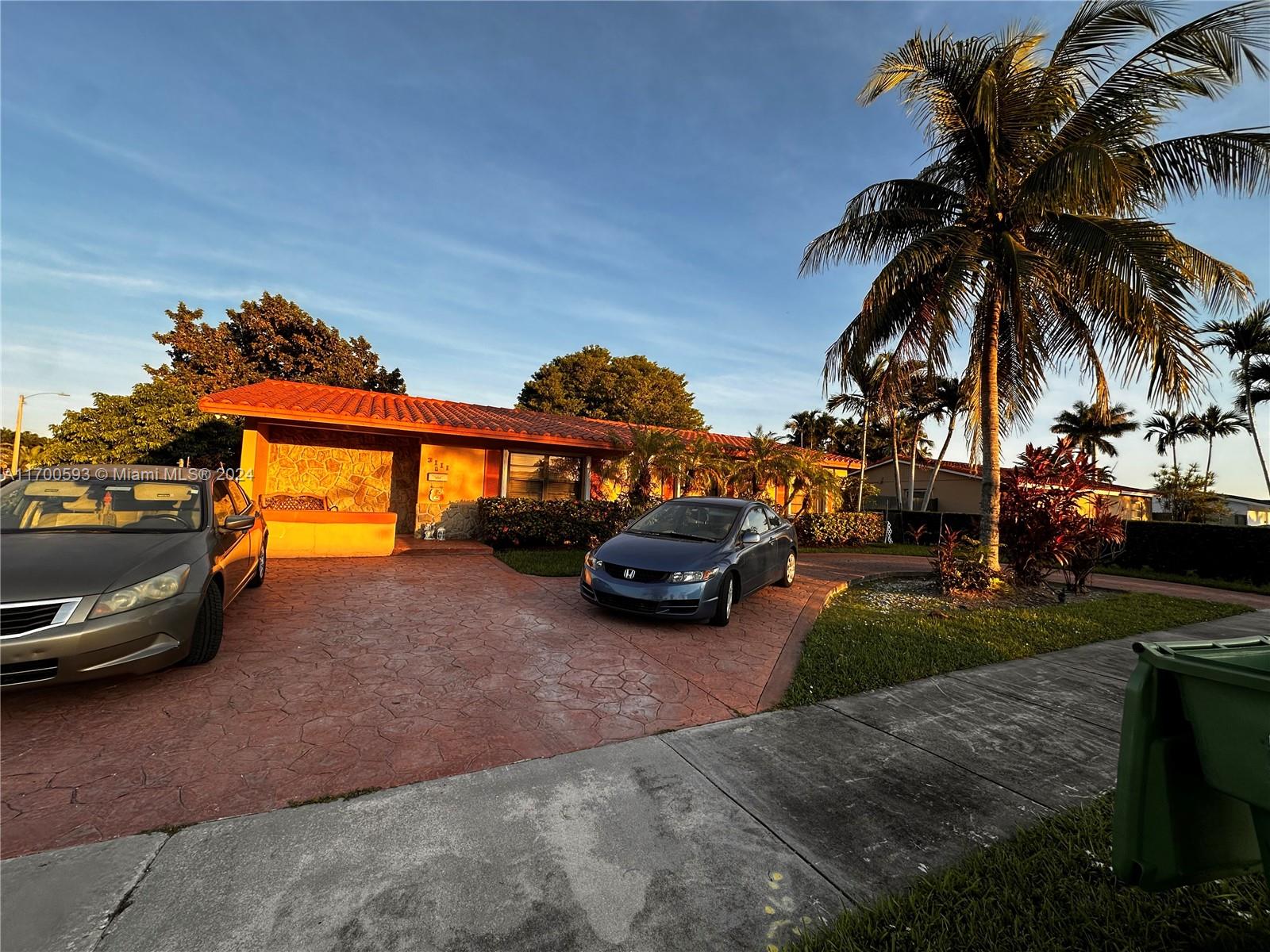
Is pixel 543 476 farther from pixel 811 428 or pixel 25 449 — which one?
pixel 25 449

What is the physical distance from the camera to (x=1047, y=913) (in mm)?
1986

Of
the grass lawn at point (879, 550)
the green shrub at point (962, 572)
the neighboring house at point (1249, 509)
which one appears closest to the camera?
the green shrub at point (962, 572)

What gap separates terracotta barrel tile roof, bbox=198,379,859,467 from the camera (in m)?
9.84

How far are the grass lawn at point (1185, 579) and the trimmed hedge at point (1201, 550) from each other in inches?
11.8

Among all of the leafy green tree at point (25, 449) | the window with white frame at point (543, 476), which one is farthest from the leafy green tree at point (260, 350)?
the window with white frame at point (543, 476)

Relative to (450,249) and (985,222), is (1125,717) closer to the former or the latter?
(985,222)

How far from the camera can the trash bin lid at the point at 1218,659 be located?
4.74 feet

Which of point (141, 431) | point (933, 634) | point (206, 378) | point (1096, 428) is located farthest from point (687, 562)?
point (1096, 428)

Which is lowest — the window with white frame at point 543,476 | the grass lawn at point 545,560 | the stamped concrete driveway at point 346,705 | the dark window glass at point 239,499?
the stamped concrete driveway at point 346,705

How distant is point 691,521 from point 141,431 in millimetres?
21104

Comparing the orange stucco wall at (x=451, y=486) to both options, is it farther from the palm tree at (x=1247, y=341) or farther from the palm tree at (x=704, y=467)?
the palm tree at (x=1247, y=341)

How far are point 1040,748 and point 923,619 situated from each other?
3.52 meters

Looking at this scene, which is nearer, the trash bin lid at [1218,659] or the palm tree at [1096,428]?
the trash bin lid at [1218,659]

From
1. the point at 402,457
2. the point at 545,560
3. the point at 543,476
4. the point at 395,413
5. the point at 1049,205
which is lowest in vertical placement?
the point at 545,560
